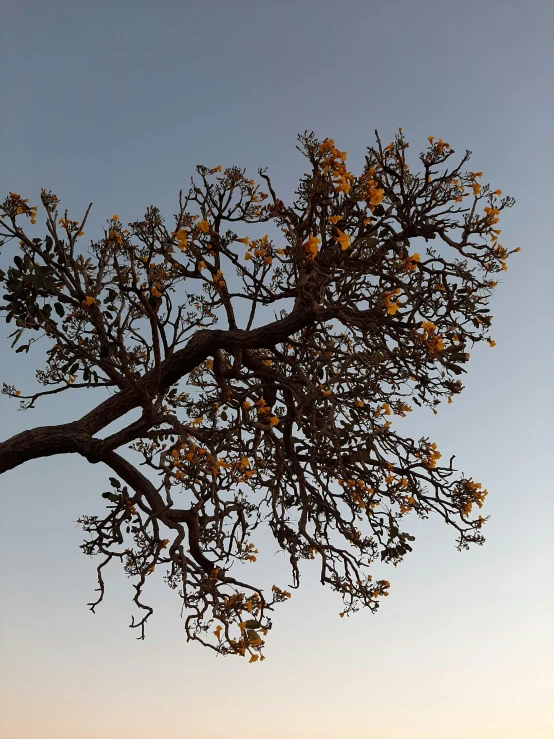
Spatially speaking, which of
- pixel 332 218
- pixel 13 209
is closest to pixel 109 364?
pixel 13 209

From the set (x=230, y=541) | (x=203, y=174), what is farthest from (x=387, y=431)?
(x=203, y=174)

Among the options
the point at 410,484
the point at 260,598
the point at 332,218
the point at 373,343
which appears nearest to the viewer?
the point at 332,218

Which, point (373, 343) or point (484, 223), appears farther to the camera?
point (484, 223)

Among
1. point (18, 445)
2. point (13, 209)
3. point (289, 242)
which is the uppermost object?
point (13, 209)

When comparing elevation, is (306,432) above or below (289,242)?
below

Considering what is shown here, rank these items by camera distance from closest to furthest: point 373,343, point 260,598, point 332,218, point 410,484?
point 332,218, point 373,343, point 260,598, point 410,484

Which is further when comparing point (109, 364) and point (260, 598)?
point (109, 364)

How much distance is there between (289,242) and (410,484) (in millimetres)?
2235

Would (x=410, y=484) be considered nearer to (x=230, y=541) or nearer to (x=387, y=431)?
(x=387, y=431)

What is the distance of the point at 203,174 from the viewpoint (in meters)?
6.08

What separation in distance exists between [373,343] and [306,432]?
1058mm

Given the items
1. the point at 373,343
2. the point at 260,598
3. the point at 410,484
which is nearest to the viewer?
the point at 373,343

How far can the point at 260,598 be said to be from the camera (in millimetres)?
5613

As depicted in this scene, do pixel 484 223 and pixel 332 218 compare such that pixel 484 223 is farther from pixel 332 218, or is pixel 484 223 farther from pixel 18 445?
pixel 18 445
